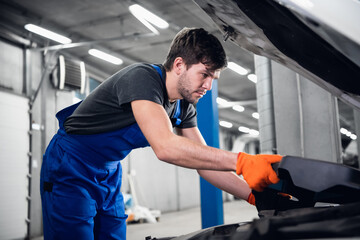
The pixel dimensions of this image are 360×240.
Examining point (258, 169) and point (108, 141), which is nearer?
point (258, 169)

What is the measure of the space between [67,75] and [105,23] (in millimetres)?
1131

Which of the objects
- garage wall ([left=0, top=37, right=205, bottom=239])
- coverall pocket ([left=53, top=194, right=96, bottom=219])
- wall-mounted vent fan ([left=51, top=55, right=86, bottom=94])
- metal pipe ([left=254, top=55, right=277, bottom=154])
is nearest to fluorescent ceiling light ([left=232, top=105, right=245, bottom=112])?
garage wall ([left=0, top=37, right=205, bottom=239])

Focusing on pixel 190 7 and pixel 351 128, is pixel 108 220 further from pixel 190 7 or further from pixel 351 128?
pixel 351 128

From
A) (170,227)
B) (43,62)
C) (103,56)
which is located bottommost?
(170,227)

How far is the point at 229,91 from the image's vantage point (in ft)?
35.0

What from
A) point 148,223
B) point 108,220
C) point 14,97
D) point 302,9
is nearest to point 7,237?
point 14,97

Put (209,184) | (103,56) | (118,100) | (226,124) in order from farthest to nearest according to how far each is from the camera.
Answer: (226,124), (103,56), (209,184), (118,100)

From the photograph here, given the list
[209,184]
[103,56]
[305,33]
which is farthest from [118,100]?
[103,56]

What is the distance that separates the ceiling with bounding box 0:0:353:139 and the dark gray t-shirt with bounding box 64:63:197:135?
13.9ft

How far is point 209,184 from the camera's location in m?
3.54

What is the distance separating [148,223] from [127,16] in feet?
13.3

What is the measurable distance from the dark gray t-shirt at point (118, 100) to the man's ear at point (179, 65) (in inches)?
2.2

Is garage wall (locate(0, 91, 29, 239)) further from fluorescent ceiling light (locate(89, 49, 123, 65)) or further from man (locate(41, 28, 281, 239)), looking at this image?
man (locate(41, 28, 281, 239))

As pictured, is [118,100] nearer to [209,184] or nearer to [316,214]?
[316,214]
